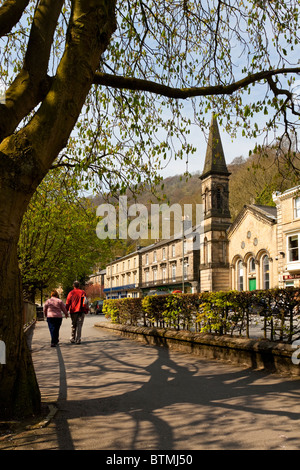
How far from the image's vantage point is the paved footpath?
3686mm

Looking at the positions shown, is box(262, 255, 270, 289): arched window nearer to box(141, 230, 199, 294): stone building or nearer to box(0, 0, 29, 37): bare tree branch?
box(141, 230, 199, 294): stone building

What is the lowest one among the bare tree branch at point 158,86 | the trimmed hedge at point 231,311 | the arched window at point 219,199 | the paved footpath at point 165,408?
the paved footpath at point 165,408

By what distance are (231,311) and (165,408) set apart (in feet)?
11.5

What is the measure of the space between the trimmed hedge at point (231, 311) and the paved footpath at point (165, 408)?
839mm

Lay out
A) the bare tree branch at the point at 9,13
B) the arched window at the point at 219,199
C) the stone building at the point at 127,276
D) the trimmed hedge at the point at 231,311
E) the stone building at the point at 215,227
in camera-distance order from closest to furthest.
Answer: the bare tree branch at the point at 9,13
the trimmed hedge at the point at 231,311
the stone building at the point at 215,227
the arched window at the point at 219,199
the stone building at the point at 127,276

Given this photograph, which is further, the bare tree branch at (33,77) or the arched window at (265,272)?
the arched window at (265,272)

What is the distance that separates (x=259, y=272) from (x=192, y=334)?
3132 centimetres

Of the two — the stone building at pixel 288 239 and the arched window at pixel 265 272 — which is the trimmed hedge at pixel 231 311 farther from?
the arched window at pixel 265 272

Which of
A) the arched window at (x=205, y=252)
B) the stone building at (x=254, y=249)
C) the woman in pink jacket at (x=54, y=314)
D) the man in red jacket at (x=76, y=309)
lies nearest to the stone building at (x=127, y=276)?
the arched window at (x=205, y=252)

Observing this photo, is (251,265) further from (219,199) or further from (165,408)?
(165,408)

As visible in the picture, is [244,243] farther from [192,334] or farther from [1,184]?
[1,184]

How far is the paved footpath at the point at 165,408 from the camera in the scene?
145 inches

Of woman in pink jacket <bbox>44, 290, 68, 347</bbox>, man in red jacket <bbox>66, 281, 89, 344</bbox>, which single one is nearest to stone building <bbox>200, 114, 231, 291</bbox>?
man in red jacket <bbox>66, 281, 89, 344</bbox>

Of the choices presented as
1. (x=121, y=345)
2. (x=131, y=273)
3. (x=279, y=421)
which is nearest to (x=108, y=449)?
(x=279, y=421)
